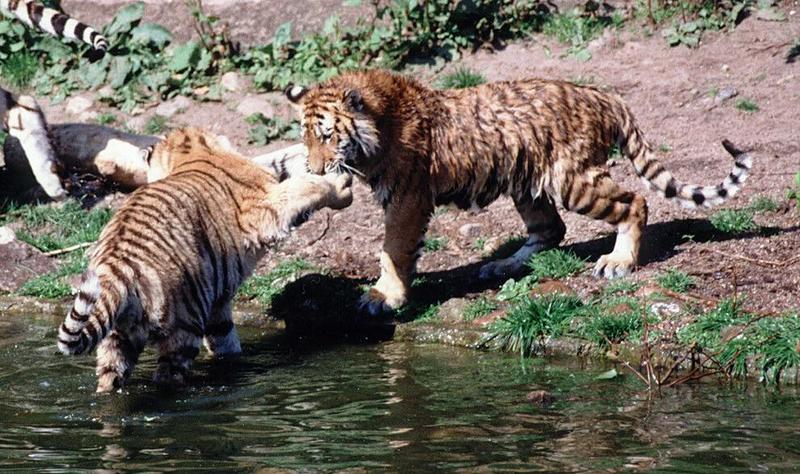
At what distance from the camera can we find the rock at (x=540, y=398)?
5766 mm

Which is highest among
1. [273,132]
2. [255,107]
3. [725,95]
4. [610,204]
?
[255,107]

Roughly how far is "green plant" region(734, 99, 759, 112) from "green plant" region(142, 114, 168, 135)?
465 cm

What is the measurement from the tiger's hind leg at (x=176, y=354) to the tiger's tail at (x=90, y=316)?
0.47 metres

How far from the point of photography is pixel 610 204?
24.8 ft

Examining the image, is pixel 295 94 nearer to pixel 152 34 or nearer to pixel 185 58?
pixel 185 58

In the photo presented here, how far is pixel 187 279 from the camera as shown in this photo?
6.12 m

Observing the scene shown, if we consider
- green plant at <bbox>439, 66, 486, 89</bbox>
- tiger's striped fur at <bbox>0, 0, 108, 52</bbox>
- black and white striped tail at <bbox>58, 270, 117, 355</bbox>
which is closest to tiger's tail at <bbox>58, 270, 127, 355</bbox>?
black and white striped tail at <bbox>58, 270, 117, 355</bbox>

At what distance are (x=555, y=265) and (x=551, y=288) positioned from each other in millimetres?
263

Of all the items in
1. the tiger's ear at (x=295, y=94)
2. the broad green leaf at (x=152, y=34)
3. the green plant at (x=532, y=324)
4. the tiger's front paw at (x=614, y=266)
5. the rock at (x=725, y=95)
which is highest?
the broad green leaf at (x=152, y=34)

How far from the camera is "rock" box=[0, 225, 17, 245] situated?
29.6 feet

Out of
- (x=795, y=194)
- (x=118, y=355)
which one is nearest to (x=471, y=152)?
(x=795, y=194)

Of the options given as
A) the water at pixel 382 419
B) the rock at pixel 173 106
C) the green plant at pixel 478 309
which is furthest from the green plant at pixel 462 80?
the water at pixel 382 419

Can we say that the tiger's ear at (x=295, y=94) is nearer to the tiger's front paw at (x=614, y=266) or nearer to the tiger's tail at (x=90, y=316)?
the tiger's front paw at (x=614, y=266)

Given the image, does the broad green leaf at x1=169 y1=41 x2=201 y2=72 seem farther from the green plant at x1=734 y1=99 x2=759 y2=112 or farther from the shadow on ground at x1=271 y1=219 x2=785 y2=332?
the green plant at x1=734 y1=99 x2=759 y2=112
